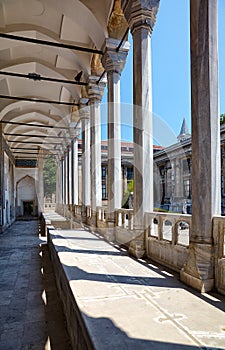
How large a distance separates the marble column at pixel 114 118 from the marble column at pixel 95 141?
1943 mm

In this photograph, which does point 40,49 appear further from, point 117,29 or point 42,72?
point 117,29

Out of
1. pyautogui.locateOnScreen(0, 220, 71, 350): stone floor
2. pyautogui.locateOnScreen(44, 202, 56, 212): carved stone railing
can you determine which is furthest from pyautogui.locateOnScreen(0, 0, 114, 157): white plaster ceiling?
pyautogui.locateOnScreen(44, 202, 56, 212): carved stone railing

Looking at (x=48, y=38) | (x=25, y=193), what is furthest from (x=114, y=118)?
(x=25, y=193)

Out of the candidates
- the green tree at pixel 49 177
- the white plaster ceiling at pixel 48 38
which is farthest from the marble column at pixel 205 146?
the green tree at pixel 49 177

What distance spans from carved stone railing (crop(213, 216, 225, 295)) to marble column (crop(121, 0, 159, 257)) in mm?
2020

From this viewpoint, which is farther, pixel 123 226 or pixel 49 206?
pixel 49 206

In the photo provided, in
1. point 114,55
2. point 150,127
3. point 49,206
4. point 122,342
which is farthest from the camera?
point 49,206

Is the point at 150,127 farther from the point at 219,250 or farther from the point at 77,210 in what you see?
the point at 77,210

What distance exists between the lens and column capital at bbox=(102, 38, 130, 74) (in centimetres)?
696

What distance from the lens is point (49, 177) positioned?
29734 millimetres

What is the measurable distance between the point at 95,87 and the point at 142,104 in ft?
15.5

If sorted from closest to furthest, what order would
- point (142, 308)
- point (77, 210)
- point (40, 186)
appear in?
1. point (142, 308)
2. point (77, 210)
3. point (40, 186)

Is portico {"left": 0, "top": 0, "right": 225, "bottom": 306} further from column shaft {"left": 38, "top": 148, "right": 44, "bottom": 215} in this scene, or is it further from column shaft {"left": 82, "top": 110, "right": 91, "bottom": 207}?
column shaft {"left": 38, "top": 148, "right": 44, "bottom": 215}

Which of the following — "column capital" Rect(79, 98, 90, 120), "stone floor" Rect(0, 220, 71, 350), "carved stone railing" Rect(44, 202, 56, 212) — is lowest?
"carved stone railing" Rect(44, 202, 56, 212)
